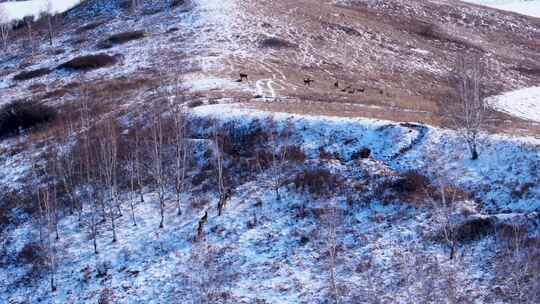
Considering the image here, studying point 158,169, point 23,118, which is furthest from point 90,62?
point 158,169

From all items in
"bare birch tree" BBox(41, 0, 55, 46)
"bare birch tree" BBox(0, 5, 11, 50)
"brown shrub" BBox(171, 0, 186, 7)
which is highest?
"brown shrub" BBox(171, 0, 186, 7)

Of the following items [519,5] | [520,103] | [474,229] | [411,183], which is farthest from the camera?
[519,5]

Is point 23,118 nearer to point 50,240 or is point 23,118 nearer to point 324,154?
point 50,240

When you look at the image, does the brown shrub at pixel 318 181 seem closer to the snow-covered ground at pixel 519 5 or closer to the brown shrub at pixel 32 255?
the brown shrub at pixel 32 255

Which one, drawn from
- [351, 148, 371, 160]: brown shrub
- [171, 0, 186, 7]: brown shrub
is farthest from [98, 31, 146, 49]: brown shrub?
[351, 148, 371, 160]: brown shrub

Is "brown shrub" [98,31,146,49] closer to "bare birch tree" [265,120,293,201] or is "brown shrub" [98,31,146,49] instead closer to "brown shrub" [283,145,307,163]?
"bare birch tree" [265,120,293,201]

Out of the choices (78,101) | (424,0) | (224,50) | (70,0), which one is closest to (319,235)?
(78,101)
